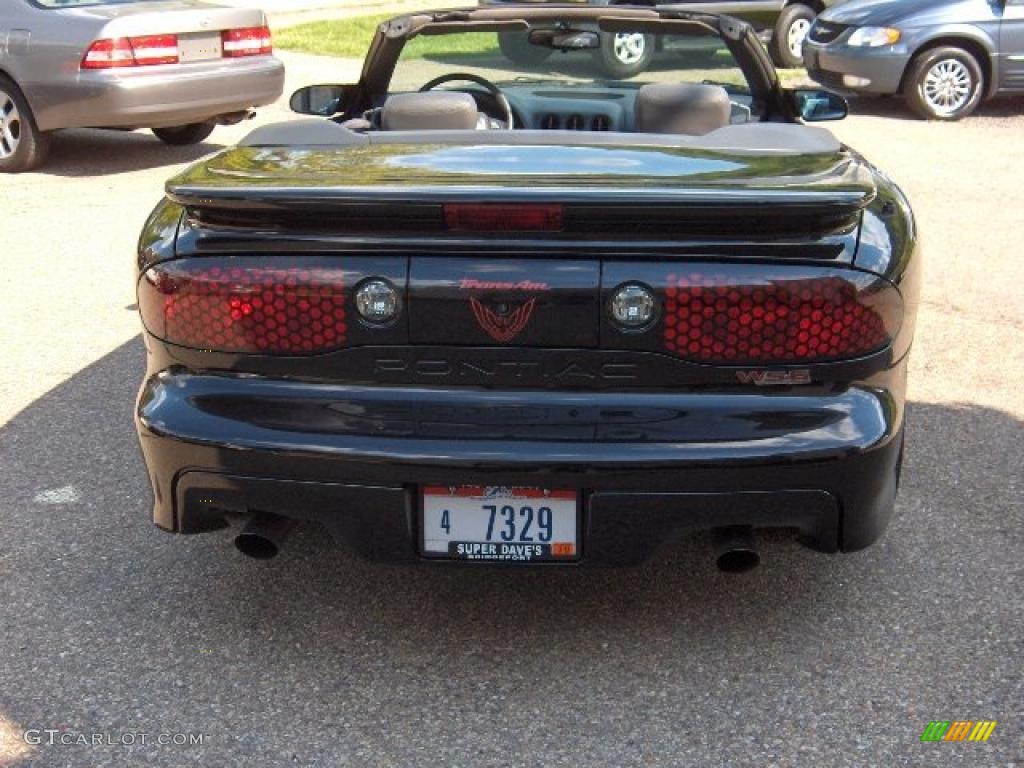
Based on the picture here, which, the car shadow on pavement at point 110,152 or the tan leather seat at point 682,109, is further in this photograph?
the car shadow on pavement at point 110,152

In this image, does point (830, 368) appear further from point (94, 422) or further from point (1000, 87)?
point (1000, 87)

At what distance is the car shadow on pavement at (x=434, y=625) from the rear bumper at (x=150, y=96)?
231 inches

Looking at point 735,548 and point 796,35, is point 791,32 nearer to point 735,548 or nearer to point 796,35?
point 796,35

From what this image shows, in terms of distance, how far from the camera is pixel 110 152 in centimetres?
1130

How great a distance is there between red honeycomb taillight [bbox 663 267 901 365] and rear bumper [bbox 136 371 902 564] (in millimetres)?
102

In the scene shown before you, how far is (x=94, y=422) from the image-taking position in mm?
5379

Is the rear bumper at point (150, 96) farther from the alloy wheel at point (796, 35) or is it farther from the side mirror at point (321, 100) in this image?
the alloy wheel at point (796, 35)

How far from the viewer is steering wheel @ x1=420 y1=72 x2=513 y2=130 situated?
4973 mm

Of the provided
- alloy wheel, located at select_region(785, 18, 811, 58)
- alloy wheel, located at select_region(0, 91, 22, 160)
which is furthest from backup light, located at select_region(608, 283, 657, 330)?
alloy wheel, located at select_region(785, 18, 811, 58)

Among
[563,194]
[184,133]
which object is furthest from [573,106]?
[184,133]

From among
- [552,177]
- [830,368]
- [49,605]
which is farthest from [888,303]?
[49,605]

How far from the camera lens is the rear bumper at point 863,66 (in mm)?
12967

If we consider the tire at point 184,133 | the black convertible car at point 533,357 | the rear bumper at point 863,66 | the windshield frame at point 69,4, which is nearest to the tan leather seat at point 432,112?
the black convertible car at point 533,357

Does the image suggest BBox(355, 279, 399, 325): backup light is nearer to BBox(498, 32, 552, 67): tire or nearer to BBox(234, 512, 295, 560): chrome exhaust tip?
BBox(234, 512, 295, 560): chrome exhaust tip
